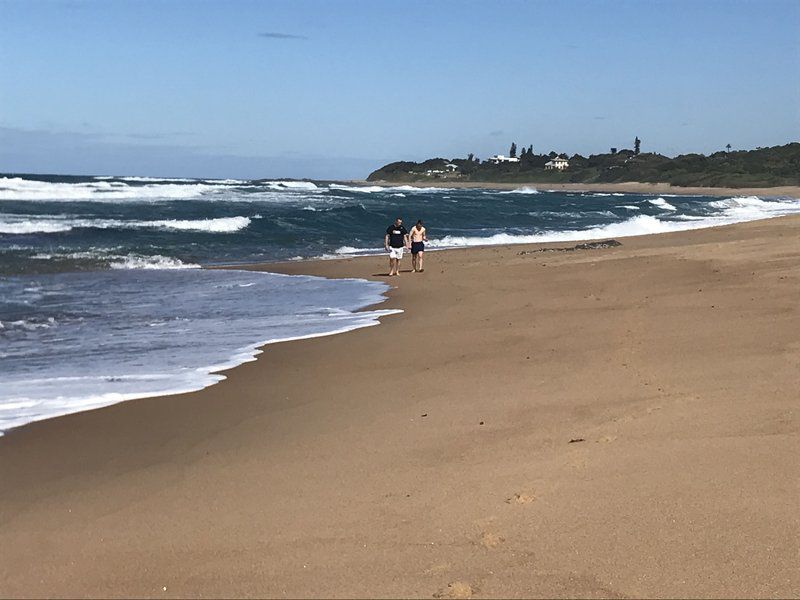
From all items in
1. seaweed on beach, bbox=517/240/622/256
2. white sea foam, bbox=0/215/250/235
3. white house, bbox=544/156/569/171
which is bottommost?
Result: seaweed on beach, bbox=517/240/622/256

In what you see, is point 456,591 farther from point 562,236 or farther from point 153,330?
point 562,236

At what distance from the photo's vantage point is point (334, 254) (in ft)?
80.9

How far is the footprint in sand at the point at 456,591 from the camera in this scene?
132 inches

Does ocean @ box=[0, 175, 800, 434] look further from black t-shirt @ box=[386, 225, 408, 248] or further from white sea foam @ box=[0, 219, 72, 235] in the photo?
black t-shirt @ box=[386, 225, 408, 248]

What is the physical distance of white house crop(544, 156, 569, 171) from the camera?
167m

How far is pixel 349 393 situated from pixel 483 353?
1813mm

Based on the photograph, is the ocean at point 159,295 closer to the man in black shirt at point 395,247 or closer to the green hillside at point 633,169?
the man in black shirt at point 395,247

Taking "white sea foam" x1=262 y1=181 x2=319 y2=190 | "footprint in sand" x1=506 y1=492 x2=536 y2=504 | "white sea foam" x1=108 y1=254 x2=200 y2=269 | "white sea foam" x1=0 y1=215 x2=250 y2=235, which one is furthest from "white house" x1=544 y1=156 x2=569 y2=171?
"footprint in sand" x1=506 y1=492 x2=536 y2=504

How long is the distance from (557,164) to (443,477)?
175 m

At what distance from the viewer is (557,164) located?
17462cm

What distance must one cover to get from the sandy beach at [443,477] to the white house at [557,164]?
160 m

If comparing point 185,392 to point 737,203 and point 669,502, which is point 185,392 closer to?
point 669,502

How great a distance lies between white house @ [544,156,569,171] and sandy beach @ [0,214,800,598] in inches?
6314

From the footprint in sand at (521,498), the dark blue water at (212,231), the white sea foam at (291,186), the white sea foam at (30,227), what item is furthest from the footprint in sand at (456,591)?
the white sea foam at (291,186)
